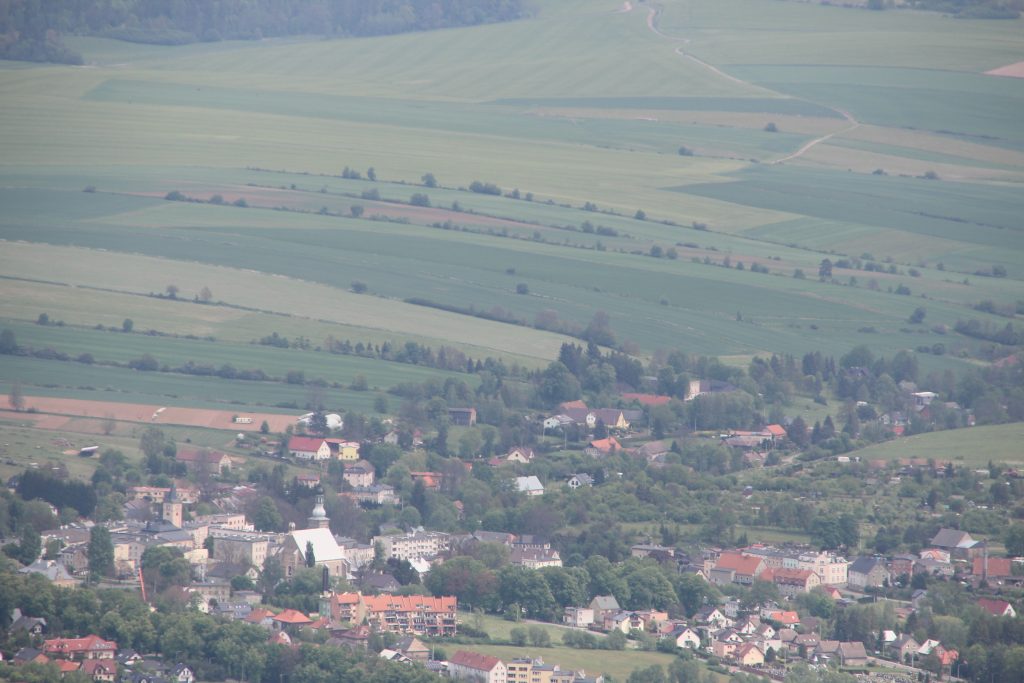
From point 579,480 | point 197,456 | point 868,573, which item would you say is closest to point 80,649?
point 197,456

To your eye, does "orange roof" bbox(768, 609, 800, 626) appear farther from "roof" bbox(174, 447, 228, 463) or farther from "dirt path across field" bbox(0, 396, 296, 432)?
"dirt path across field" bbox(0, 396, 296, 432)

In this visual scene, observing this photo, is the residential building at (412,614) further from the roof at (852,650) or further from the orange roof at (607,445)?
the orange roof at (607,445)

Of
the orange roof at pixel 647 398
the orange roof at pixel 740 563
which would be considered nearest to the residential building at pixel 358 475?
the orange roof at pixel 740 563

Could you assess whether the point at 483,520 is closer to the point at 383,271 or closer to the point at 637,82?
the point at 383,271

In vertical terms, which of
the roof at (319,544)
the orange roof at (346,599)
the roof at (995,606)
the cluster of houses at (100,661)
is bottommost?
the roof at (995,606)

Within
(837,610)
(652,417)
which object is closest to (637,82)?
(652,417)

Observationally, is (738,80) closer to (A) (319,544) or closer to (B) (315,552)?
(A) (319,544)
